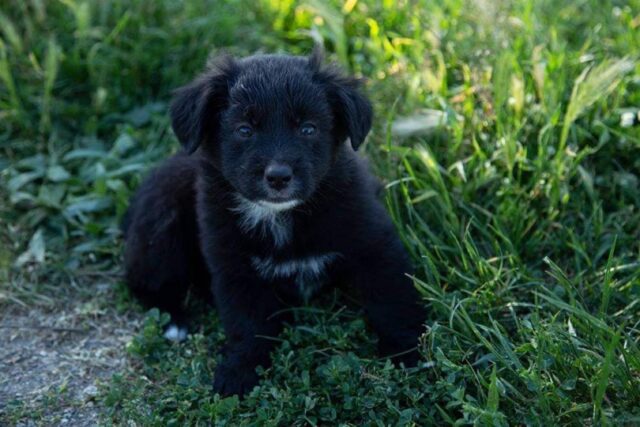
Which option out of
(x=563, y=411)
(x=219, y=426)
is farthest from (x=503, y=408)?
(x=219, y=426)

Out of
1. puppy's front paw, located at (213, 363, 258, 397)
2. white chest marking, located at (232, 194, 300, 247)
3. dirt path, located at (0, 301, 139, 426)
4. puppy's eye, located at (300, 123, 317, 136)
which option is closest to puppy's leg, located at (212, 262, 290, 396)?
puppy's front paw, located at (213, 363, 258, 397)

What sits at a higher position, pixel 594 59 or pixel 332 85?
pixel 332 85

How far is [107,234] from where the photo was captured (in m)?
5.34

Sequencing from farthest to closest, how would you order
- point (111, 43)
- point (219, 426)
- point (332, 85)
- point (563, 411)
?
point (111, 43)
point (332, 85)
point (219, 426)
point (563, 411)

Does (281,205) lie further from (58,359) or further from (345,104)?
(58,359)

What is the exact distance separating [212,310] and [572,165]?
209 cm

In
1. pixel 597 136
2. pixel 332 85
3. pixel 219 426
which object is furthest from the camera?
pixel 597 136

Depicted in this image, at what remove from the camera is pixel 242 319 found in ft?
13.6

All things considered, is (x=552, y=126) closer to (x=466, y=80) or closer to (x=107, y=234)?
(x=466, y=80)

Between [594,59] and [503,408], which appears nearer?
[503,408]

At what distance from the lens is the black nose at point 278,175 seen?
369 cm

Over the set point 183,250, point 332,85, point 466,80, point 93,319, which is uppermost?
point 332,85

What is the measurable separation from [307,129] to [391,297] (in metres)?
0.87

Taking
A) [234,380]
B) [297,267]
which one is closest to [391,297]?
[297,267]
